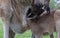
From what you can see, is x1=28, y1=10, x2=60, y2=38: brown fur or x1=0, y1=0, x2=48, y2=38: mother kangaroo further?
x1=28, y1=10, x2=60, y2=38: brown fur

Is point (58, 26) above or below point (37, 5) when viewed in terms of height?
below

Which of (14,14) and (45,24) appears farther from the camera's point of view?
(45,24)

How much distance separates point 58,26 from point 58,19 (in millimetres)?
181

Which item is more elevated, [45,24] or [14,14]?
[14,14]

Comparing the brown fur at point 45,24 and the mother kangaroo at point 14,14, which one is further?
the brown fur at point 45,24

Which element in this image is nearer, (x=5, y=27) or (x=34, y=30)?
(x=5, y=27)

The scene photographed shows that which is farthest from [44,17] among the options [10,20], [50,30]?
[10,20]

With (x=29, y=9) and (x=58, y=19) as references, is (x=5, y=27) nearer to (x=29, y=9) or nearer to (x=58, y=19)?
(x=29, y=9)

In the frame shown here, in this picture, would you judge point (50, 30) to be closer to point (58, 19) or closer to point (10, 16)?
point (58, 19)

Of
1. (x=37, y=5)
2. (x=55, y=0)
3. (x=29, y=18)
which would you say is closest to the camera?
(x=37, y=5)

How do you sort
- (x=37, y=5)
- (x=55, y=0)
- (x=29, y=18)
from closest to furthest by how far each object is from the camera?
(x=37, y=5) < (x=29, y=18) < (x=55, y=0)

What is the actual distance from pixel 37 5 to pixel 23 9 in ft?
1.35

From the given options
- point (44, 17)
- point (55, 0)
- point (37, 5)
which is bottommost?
point (55, 0)

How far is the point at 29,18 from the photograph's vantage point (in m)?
6.27
